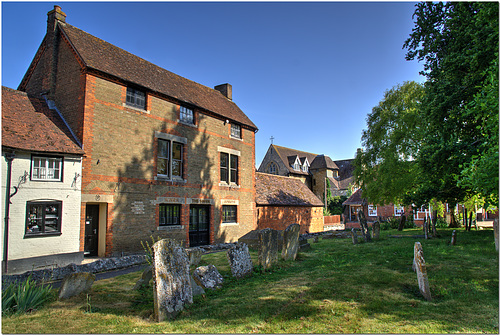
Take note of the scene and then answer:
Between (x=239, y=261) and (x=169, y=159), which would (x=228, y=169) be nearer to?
(x=169, y=159)

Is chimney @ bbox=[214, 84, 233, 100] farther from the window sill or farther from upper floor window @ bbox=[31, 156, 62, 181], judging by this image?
upper floor window @ bbox=[31, 156, 62, 181]

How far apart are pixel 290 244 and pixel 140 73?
12.2 meters

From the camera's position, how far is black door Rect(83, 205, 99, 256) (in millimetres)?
14516

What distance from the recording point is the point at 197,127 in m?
19.6

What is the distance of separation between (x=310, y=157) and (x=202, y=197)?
4265cm

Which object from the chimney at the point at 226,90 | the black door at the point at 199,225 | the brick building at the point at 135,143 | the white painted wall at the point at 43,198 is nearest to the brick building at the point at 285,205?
the brick building at the point at 135,143

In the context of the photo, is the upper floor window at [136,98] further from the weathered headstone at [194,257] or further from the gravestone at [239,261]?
the gravestone at [239,261]

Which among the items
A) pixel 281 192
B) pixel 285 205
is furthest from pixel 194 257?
pixel 281 192

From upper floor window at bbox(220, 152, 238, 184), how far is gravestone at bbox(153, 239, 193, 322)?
47.7 ft

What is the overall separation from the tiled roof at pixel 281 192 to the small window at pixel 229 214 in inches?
101

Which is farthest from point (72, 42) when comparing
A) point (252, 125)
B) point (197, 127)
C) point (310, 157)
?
point (310, 157)

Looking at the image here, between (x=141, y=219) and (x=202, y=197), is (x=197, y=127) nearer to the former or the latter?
(x=202, y=197)

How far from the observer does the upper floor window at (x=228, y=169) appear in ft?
71.1

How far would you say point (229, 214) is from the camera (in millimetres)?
22016
